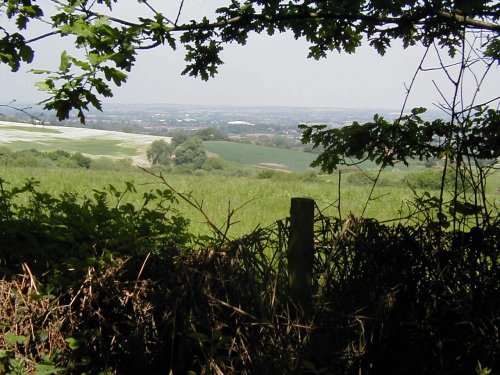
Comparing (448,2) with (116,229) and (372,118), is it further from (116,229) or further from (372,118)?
(116,229)

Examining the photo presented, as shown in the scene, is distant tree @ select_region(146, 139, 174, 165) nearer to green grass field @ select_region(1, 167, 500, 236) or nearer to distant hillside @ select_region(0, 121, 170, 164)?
distant hillside @ select_region(0, 121, 170, 164)

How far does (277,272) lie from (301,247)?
19 cm

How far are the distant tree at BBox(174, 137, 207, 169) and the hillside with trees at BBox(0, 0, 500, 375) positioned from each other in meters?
15.7

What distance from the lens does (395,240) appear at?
11.3 ft

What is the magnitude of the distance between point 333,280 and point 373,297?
0.24 m

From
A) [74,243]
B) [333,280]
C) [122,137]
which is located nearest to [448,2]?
[333,280]

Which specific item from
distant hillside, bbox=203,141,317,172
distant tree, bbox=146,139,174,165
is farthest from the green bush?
distant tree, bbox=146,139,174,165

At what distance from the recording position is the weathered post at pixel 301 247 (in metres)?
3.25

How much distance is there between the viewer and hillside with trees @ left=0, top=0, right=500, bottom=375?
3184 millimetres

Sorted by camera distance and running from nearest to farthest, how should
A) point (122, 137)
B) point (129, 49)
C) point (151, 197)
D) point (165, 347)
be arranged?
point (165, 347)
point (129, 49)
point (151, 197)
point (122, 137)

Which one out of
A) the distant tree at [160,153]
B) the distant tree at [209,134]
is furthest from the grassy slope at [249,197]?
the distant tree at [209,134]

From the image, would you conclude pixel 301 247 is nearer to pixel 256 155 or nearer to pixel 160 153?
pixel 160 153

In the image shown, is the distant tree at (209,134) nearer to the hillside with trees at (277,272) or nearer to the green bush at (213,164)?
the green bush at (213,164)

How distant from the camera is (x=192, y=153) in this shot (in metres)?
20.5
